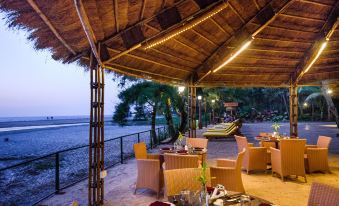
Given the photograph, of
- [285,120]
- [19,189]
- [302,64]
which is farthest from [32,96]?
[302,64]

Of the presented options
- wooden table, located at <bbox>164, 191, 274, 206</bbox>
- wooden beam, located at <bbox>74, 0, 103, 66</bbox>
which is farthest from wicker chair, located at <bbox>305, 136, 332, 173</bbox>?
wooden beam, located at <bbox>74, 0, 103, 66</bbox>

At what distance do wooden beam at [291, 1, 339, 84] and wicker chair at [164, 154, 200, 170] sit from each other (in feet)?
14.7

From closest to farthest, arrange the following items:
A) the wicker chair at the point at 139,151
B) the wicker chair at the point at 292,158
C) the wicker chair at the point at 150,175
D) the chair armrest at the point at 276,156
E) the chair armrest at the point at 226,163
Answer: the chair armrest at the point at 226,163
the wicker chair at the point at 150,175
the wicker chair at the point at 139,151
the wicker chair at the point at 292,158
the chair armrest at the point at 276,156

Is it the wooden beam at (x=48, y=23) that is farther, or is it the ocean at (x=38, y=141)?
the ocean at (x=38, y=141)

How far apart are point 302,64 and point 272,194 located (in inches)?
204

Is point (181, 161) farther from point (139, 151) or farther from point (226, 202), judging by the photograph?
point (226, 202)

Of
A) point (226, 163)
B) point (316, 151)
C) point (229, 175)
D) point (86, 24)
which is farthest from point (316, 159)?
point (86, 24)

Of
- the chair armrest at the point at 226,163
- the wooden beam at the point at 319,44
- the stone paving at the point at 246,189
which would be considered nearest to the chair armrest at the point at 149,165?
the stone paving at the point at 246,189

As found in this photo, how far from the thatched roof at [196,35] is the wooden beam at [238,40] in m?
0.02

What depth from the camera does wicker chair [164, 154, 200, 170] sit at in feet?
14.9

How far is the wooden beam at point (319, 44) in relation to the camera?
6.08m

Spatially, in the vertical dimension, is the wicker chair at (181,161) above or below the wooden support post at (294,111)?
below

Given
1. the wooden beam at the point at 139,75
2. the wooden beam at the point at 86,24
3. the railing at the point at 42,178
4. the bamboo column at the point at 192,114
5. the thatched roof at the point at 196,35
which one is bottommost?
the railing at the point at 42,178

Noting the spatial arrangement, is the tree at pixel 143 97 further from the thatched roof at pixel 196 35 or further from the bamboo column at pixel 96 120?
the bamboo column at pixel 96 120
